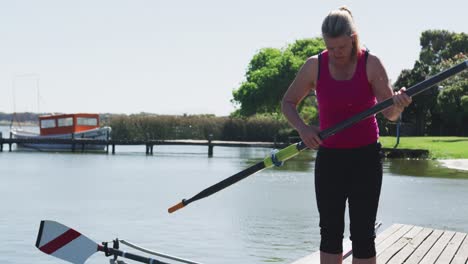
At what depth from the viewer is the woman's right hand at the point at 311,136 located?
5.26 m

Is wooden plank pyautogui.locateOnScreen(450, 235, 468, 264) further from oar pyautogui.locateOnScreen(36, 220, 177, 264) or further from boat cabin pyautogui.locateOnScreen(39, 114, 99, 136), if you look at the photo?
boat cabin pyautogui.locateOnScreen(39, 114, 99, 136)

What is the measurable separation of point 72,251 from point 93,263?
19.4 feet

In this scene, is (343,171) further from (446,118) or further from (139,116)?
(139,116)

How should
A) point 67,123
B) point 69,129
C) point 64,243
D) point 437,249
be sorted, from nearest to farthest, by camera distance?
point 64,243 < point 437,249 < point 69,129 < point 67,123

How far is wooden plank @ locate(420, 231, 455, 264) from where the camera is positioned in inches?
374

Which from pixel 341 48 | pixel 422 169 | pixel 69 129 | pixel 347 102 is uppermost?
pixel 341 48

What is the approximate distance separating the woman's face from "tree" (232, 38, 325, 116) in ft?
274

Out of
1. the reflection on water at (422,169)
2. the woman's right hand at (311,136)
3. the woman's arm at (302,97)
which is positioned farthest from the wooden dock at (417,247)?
the reflection on water at (422,169)

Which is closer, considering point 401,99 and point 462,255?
point 401,99

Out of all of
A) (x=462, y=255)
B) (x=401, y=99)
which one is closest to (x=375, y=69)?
(x=401, y=99)

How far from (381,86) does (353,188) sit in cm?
68

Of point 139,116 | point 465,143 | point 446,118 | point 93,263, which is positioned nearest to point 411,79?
point 446,118

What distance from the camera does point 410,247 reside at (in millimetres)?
10484

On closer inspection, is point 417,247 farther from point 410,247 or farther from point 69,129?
point 69,129
